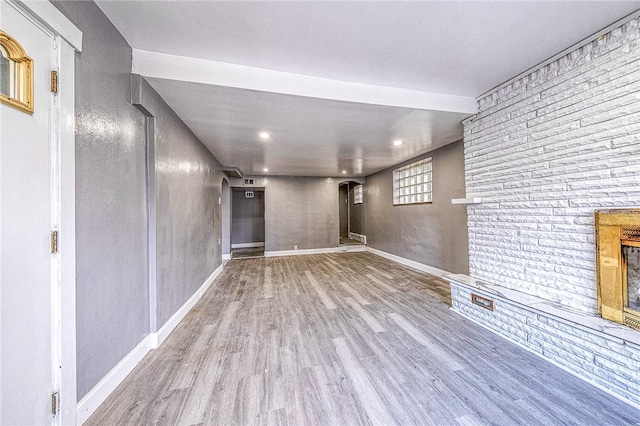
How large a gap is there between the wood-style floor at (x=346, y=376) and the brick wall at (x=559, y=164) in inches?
30.7

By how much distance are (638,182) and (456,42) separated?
5.13ft

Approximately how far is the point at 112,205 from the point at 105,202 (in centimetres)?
7

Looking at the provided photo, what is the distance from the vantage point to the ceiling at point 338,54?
4.78 ft

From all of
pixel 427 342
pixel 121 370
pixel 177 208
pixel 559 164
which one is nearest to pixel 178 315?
pixel 121 370

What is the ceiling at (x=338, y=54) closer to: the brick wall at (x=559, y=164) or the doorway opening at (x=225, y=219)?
the brick wall at (x=559, y=164)

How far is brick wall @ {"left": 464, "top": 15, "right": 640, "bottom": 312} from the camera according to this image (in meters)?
1.58

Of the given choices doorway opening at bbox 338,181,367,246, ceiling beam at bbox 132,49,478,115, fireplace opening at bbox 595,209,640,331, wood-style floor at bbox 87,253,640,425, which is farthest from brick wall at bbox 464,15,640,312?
doorway opening at bbox 338,181,367,246

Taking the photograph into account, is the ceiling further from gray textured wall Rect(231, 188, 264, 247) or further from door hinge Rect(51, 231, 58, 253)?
gray textured wall Rect(231, 188, 264, 247)

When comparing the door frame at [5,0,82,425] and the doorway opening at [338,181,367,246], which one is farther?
the doorway opening at [338,181,367,246]

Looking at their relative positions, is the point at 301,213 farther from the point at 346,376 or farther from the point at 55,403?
the point at 55,403

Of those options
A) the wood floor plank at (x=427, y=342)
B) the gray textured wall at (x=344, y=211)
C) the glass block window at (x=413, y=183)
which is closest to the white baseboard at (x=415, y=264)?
the glass block window at (x=413, y=183)

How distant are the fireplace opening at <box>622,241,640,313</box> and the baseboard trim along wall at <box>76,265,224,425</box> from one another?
3510 millimetres

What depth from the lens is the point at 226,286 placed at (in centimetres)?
390

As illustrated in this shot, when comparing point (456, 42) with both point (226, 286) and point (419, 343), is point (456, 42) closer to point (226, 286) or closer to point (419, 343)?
point (419, 343)
